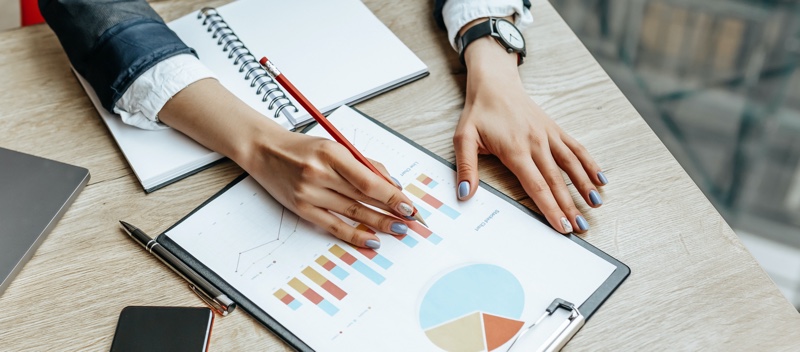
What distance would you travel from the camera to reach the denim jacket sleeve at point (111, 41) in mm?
861

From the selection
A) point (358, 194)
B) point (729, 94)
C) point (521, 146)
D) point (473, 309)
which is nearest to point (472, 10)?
point (521, 146)

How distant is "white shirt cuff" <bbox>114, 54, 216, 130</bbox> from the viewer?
0.85m

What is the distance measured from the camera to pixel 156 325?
0.68 m

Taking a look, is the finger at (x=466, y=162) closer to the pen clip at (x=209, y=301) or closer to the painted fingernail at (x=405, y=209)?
the painted fingernail at (x=405, y=209)

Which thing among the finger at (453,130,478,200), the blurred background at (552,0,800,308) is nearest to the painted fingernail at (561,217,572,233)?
the finger at (453,130,478,200)

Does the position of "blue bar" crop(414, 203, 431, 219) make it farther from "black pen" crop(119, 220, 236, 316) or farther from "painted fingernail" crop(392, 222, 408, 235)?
"black pen" crop(119, 220, 236, 316)

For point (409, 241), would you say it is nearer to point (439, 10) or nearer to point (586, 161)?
point (586, 161)

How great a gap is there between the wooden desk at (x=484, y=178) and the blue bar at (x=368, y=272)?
0.11 metres

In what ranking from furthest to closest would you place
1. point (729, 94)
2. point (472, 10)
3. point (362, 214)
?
1. point (729, 94)
2. point (472, 10)
3. point (362, 214)

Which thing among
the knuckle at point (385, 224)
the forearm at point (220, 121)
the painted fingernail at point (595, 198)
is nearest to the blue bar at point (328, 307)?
the knuckle at point (385, 224)

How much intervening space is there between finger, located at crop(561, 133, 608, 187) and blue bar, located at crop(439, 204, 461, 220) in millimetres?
165

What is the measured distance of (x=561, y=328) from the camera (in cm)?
65

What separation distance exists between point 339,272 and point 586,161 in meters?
0.31

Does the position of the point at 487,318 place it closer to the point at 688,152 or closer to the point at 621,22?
the point at 688,152
